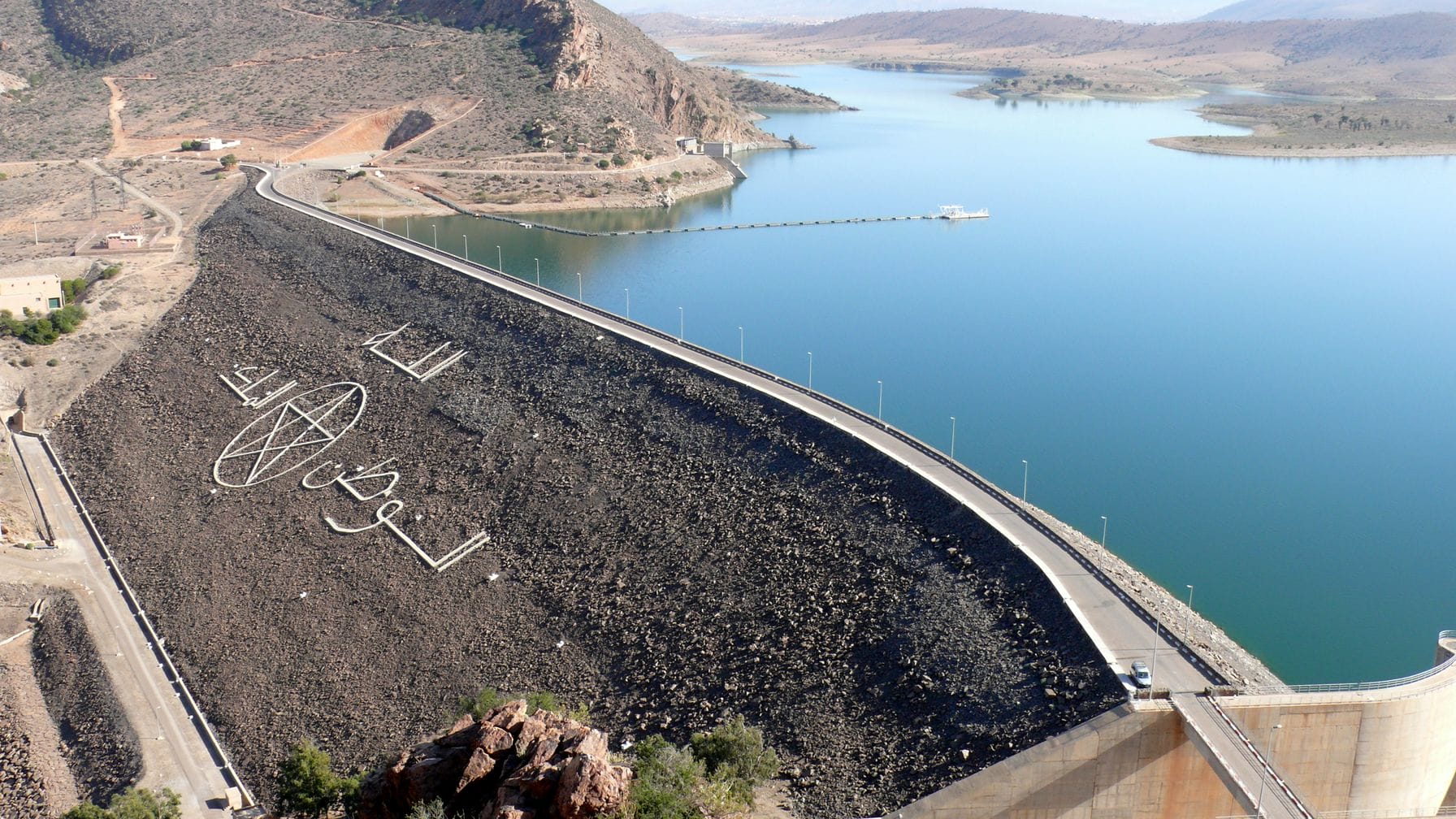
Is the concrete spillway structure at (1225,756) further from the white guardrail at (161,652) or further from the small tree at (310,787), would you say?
the white guardrail at (161,652)

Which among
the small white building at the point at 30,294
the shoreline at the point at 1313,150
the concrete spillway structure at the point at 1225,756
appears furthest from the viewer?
the shoreline at the point at 1313,150

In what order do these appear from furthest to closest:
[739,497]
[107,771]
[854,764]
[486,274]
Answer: [486,274], [739,497], [107,771], [854,764]

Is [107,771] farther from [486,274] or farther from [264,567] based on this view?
[486,274]

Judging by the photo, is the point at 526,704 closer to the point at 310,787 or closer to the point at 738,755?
the point at 738,755

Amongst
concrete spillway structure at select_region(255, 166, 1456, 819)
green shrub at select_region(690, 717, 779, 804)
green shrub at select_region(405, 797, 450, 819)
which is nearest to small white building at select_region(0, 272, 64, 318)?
green shrub at select_region(690, 717, 779, 804)

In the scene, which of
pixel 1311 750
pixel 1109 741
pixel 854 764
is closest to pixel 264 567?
pixel 854 764

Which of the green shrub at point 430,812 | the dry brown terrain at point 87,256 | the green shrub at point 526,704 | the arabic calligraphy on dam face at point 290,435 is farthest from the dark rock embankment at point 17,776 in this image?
the dry brown terrain at point 87,256
